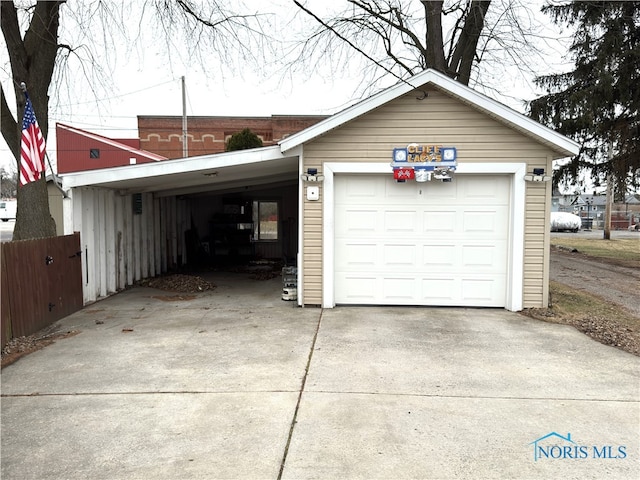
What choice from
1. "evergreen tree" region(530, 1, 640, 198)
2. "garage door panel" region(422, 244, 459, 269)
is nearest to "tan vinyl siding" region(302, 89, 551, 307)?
"garage door panel" region(422, 244, 459, 269)

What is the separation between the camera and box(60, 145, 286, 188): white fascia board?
7.41 meters

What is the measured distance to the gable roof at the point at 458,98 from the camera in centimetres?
690

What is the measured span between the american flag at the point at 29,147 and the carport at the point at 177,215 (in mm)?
1188

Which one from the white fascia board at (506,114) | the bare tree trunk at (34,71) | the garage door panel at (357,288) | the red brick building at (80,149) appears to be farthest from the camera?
the red brick building at (80,149)

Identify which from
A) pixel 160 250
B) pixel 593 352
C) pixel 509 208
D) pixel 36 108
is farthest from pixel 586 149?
pixel 36 108

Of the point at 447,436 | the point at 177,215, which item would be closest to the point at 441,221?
the point at 447,436

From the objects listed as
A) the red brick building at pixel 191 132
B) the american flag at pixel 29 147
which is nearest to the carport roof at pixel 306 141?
the american flag at pixel 29 147

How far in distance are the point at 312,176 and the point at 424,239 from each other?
2057mm

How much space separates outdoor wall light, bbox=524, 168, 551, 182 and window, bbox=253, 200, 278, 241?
367 inches

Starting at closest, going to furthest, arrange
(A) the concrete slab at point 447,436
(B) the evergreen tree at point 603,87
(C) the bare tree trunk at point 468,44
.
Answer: (A) the concrete slab at point 447,436 < (C) the bare tree trunk at point 468,44 < (B) the evergreen tree at point 603,87

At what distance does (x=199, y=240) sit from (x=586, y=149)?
1303 centimetres

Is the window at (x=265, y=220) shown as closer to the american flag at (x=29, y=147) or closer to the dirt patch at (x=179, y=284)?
the dirt patch at (x=179, y=284)

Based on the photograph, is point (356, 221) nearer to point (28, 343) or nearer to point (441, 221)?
point (441, 221)

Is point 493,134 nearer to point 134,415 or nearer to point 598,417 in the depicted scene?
point 598,417
